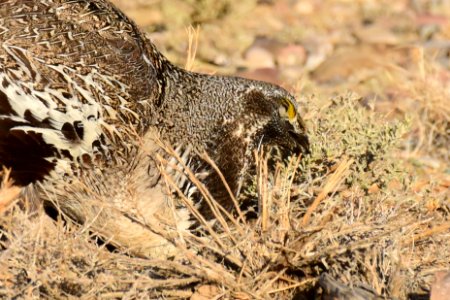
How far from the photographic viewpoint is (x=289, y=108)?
539cm

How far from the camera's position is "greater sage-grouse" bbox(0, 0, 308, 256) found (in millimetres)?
4641

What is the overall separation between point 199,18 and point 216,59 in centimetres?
121

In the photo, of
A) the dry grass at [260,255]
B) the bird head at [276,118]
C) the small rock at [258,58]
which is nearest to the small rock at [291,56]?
the small rock at [258,58]

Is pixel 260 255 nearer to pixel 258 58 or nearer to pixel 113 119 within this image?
pixel 113 119

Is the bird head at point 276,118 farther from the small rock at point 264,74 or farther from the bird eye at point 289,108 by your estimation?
the small rock at point 264,74

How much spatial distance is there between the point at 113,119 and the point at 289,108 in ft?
3.74

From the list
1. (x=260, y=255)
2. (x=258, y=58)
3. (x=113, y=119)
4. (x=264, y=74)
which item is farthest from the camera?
(x=258, y=58)

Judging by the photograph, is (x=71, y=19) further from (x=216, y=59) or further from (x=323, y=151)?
(x=216, y=59)

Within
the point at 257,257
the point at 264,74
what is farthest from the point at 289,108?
the point at 264,74

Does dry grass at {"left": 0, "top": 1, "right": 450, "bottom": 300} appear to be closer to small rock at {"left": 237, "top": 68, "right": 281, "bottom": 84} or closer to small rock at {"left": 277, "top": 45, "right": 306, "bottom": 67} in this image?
small rock at {"left": 237, "top": 68, "right": 281, "bottom": 84}

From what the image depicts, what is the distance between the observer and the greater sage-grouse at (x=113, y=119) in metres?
4.64

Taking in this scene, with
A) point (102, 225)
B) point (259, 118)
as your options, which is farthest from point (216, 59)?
point (102, 225)

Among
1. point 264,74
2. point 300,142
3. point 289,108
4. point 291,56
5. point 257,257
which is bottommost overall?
point 257,257

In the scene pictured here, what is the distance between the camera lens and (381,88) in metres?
8.03
